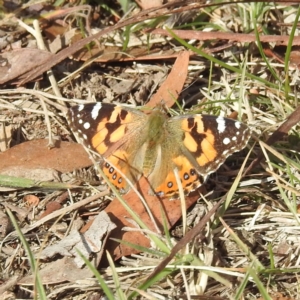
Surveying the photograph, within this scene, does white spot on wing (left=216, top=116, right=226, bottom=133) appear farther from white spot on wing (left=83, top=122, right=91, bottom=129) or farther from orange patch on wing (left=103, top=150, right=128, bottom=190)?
white spot on wing (left=83, top=122, right=91, bottom=129)

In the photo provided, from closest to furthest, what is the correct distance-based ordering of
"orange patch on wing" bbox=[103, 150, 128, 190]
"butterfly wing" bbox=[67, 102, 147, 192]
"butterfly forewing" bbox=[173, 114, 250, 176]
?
1. "butterfly forewing" bbox=[173, 114, 250, 176]
2. "orange patch on wing" bbox=[103, 150, 128, 190]
3. "butterfly wing" bbox=[67, 102, 147, 192]

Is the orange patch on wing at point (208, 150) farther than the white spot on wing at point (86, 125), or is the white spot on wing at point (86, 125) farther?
the white spot on wing at point (86, 125)

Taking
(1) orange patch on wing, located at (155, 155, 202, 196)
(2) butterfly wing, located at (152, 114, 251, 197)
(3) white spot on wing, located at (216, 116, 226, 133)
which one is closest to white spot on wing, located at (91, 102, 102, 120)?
(2) butterfly wing, located at (152, 114, 251, 197)

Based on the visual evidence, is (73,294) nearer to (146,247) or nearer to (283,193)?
(146,247)

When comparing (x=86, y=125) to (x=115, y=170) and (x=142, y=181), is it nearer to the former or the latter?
(x=115, y=170)

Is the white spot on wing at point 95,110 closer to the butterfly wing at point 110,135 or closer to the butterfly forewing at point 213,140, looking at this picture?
the butterfly wing at point 110,135

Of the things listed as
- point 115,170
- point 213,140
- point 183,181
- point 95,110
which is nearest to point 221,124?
point 213,140

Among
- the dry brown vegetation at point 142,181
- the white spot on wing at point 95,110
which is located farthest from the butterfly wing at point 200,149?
the white spot on wing at point 95,110
